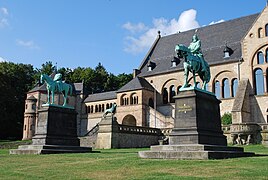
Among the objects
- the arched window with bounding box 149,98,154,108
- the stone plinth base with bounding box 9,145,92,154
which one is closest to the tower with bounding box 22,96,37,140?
the arched window with bounding box 149,98,154,108

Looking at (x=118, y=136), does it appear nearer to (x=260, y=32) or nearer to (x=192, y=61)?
(x=192, y=61)

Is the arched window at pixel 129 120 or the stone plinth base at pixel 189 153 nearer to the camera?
the stone plinth base at pixel 189 153

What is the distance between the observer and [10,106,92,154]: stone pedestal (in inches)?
923

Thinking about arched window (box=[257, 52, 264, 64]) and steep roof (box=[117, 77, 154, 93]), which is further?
steep roof (box=[117, 77, 154, 93])

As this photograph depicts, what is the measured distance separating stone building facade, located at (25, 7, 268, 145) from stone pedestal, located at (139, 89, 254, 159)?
20124mm

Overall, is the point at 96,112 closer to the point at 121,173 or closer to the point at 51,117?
the point at 51,117

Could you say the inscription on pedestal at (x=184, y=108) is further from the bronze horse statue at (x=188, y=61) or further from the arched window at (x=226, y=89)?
the arched window at (x=226, y=89)

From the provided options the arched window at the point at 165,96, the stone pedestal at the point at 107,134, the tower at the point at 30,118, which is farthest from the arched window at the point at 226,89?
the tower at the point at 30,118

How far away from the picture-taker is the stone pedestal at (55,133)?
23453 mm

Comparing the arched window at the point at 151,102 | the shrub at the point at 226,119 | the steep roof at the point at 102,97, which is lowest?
the shrub at the point at 226,119

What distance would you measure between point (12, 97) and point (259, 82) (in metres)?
50.6

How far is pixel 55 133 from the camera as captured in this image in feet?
81.1

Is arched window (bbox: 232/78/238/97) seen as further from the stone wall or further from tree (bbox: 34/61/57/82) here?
tree (bbox: 34/61/57/82)

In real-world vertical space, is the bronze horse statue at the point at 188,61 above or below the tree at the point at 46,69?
below
